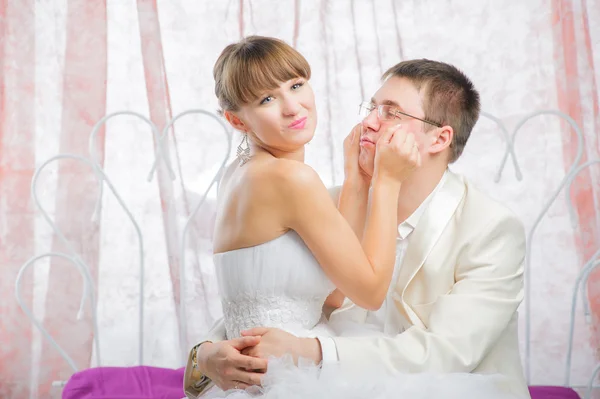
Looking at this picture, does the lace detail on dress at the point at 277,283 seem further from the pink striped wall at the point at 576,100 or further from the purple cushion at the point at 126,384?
the pink striped wall at the point at 576,100

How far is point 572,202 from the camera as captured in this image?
330cm

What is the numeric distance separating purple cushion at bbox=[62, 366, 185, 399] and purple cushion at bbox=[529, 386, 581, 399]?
1229 mm

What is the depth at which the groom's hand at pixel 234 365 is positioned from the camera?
5.85 feet

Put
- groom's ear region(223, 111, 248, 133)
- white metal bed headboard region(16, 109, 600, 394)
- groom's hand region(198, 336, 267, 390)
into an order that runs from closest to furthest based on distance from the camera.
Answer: groom's hand region(198, 336, 267, 390) → groom's ear region(223, 111, 248, 133) → white metal bed headboard region(16, 109, 600, 394)

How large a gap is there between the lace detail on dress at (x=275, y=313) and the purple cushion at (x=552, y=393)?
1.16 meters

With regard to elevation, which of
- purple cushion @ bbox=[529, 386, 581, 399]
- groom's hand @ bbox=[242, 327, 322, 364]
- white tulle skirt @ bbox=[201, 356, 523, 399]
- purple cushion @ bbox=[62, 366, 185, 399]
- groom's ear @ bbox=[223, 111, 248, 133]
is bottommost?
purple cushion @ bbox=[529, 386, 581, 399]

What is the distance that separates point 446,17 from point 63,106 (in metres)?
1.68

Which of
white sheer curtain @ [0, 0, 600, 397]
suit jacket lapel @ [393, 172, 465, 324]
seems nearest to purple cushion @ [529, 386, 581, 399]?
white sheer curtain @ [0, 0, 600, 397]

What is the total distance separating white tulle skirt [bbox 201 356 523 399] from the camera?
168 centimetres

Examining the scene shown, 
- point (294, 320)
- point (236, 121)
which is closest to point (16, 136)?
point (236, 121)

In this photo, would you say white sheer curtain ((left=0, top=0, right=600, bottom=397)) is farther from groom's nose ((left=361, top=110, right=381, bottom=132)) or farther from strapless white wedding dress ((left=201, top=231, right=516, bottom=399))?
strapless white wedding dress ((left=201, top=231, right=516, bottom=399))

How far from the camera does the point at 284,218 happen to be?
1914 mm

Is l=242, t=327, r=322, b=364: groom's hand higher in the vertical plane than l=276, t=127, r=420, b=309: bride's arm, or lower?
lower

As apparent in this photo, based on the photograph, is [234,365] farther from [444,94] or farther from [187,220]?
[187,220]
